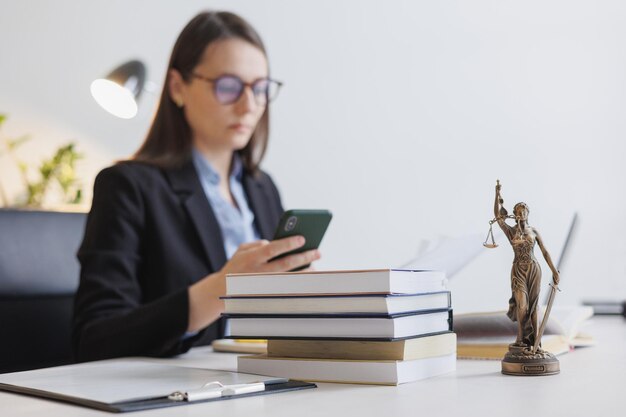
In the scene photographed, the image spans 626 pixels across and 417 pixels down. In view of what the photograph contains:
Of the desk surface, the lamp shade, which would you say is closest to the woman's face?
the lamp shade

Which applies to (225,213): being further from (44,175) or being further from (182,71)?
(44,175)

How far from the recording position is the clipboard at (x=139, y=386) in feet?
2.46

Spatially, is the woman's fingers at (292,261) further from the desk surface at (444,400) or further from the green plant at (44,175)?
the green plant at (44,175)

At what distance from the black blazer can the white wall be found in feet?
3.66

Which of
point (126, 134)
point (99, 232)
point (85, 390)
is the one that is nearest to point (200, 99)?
point (99, 232)

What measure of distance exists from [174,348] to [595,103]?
71.4 inches

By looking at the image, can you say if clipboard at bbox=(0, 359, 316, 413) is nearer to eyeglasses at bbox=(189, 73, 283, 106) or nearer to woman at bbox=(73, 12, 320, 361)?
woman at bbox=(73, 12, 320, 361)

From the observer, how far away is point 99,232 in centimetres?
166

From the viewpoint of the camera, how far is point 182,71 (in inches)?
75.5

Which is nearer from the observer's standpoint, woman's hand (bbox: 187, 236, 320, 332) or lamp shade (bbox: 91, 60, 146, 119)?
woman's hand (bbox: 187, 236, 320, 332)

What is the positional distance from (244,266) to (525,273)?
549mm

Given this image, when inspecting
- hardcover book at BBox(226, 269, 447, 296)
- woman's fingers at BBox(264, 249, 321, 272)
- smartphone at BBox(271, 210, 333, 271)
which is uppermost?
smartphone at BBox(271, 210, 333, 271)

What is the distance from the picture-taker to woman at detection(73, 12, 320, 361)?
A: 1461mm

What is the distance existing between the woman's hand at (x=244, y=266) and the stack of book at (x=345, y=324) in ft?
1.02
